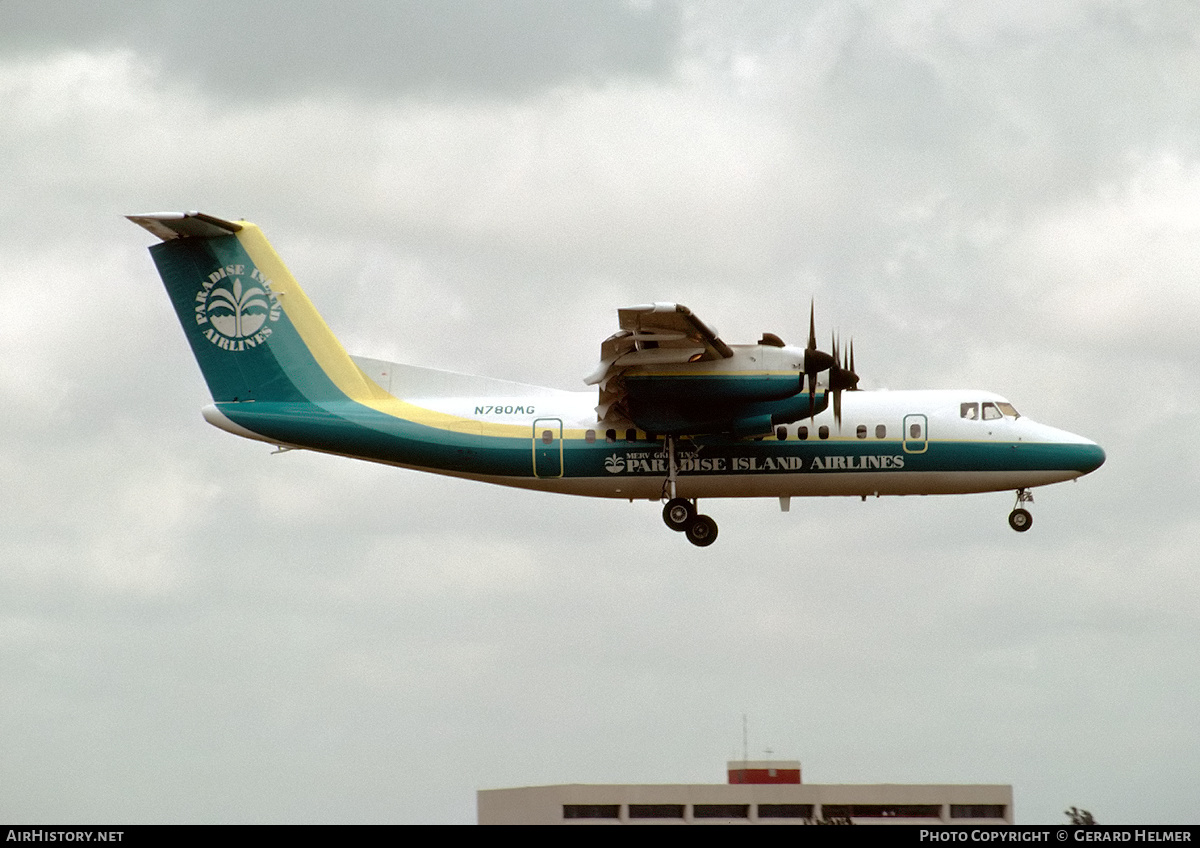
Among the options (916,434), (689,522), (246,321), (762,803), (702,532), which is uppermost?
(246,321)

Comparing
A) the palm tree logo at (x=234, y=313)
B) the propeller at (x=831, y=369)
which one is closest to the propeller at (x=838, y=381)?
the propeller at (x=831, y=369)

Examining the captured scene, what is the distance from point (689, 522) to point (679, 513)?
0.35 metres

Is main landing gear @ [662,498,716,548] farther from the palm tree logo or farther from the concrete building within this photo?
the concrete building

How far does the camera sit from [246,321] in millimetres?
36375

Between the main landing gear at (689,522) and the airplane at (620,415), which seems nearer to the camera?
the airplane at (620,415)

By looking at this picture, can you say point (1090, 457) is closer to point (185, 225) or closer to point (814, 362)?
point (814, 362)

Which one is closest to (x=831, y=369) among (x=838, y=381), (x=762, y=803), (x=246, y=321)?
(x=838, y=381)

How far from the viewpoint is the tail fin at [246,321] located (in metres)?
35.9

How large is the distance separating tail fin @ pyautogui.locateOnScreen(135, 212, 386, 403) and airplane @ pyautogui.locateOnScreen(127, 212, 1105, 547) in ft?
0.11

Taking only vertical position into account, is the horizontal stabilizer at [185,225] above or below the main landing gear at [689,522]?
above

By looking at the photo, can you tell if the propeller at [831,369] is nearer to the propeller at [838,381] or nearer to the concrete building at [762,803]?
the propeller at [838,381]

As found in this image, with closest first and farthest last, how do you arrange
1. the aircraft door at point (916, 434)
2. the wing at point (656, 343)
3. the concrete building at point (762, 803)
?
the wing at point (656, 343) → the aircraft door at point (916, 434) → the concrete building at point (762, 803)

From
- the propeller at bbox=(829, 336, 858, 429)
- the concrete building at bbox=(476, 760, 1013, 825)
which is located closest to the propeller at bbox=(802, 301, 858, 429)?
the propeller at bbox=(829, 336, 858, 429)

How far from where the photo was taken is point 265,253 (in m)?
36.8
